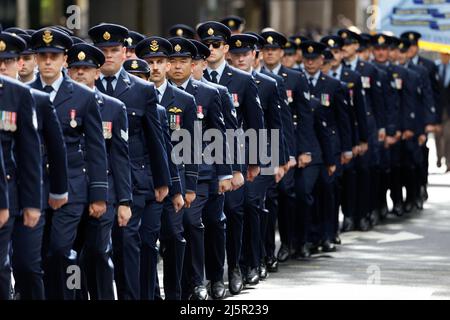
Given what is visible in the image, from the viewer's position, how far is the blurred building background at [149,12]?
34.2 meters

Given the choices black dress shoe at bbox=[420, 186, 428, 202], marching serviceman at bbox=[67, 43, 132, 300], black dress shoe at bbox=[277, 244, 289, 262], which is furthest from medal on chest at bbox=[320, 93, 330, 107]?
marching serviceman at bbox=[67, 43, 132, 300]

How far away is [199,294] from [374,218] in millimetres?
6776

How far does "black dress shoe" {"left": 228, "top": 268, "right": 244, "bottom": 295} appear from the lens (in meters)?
13.3

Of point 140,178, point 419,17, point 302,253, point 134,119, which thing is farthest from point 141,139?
point 419,17

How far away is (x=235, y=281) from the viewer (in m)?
13.4

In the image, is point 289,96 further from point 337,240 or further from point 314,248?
point 337,240

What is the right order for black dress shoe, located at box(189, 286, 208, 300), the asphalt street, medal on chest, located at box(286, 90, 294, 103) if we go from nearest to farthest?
black dress shoe, located at box(189, 286, 208, 300) → the asphalt street → medal on chest, located at box(286, 90, 294, 103)

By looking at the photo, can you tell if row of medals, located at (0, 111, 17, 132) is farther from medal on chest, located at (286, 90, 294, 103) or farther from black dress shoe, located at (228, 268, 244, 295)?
medal on chest, located at (286, 90, 294, 103)

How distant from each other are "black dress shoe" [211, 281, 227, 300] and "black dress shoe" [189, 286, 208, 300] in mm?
365

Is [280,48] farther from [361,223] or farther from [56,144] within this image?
[56,144]

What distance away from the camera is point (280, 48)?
15875mm

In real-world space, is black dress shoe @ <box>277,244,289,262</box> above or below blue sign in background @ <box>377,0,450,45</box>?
below

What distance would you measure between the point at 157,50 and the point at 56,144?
7.92 ft

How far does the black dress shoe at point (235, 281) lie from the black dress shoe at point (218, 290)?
30cm
